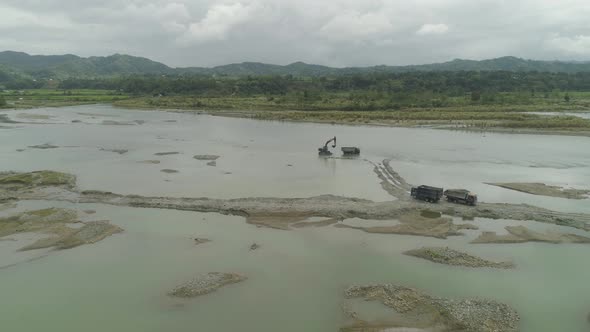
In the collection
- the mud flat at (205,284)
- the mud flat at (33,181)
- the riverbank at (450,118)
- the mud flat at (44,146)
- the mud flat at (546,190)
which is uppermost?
the riverbank at (450,118)

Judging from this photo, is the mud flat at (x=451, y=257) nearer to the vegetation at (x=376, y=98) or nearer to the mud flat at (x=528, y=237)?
the mud flat at (x=528, y=237)

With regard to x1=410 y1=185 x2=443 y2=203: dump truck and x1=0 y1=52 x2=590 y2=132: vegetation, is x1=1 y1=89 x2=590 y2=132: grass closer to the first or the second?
x1=0 y1=52 x2=590 y2=132: vegetation

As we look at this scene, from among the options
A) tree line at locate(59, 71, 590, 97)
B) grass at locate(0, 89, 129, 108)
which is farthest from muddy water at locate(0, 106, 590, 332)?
tree line at locate(59, 71, 590, 97)

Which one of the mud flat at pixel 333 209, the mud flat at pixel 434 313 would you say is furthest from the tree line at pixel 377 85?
the mud flat at pixel 434 313

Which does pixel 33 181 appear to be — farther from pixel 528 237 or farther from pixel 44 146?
pixel 528 237

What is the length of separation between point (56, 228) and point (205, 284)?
11.6 meters

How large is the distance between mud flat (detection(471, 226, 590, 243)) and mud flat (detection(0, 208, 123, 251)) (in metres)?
20.8

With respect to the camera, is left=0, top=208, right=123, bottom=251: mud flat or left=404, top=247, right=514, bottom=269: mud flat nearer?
left=404, top=247, right=514, bottom=269: mud flat

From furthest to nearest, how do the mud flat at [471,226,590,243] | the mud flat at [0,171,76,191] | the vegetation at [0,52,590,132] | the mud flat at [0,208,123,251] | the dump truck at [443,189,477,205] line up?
the vegetation at [0,52,590,132]
the mud flat at [0,171,76,191]
the dump truck at [443,189,477,205]
the mud flat at [471,226,590,243]
the mud flat at [0,208,123,251]

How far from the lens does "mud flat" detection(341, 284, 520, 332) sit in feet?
43.3

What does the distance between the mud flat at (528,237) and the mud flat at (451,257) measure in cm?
248

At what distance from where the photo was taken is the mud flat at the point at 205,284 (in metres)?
15.4

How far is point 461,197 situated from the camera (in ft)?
80.5

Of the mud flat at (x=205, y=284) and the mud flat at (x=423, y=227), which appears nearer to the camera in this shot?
the mud flat at (x=205, y=284)
